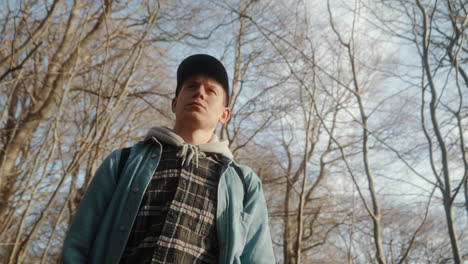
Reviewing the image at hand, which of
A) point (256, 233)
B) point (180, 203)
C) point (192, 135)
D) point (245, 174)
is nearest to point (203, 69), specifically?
point (192, 135)

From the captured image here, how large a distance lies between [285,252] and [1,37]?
7.89 m

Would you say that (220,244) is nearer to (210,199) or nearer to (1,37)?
(210,199)

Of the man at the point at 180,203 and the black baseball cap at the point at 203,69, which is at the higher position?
the black baseball cap at the point at 203,69

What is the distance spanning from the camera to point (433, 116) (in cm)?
219

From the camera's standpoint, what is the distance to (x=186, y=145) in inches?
60.0

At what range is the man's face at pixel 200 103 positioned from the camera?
1585mm

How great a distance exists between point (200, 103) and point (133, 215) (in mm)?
538

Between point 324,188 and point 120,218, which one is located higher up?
point 324,188

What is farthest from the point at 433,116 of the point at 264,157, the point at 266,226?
the point at 264,157

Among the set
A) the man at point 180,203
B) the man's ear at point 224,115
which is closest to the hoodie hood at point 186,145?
the man at point 180,203

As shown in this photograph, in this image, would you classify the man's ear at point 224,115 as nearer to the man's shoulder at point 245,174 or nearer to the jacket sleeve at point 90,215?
the man's shoulder at point 245,174

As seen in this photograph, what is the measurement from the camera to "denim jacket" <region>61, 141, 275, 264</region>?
129cm

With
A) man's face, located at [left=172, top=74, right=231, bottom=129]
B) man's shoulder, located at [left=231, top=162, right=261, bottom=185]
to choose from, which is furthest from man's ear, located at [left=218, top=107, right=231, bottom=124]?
man's shoulder, located at [left=231, top=162, right=261, bottom=185]

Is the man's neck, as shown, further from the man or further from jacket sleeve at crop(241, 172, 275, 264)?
jacket sleeve at crop(241, 172, 275, 264)
